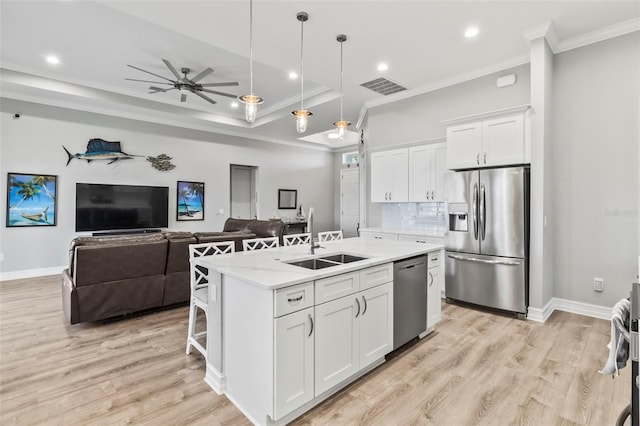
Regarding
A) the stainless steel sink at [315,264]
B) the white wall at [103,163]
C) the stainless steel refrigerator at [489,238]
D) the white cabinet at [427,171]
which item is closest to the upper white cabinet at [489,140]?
the stainless steel refrigerator at [489,238]

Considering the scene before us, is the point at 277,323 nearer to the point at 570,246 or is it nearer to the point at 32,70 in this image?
the point at 570,246

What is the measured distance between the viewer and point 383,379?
237 centimetres

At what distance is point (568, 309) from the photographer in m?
3.80

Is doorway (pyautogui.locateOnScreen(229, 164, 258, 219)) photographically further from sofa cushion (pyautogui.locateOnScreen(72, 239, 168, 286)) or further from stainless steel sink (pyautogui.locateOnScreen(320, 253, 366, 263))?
stainless steel sink (pyautogui.locateOnScreen(320, 253, 366, 263))

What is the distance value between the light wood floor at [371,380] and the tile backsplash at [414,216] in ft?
6.36

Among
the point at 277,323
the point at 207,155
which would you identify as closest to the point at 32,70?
the point at 207,155

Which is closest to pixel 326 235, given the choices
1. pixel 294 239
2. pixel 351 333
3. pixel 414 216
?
pixel 294 239

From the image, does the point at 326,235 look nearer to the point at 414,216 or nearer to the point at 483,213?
the point at 414,216

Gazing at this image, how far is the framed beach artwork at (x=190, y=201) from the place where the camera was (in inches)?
284

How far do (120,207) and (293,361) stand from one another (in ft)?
19.9

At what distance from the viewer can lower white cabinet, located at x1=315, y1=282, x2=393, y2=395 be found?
2027 mm

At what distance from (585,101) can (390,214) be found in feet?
9.95

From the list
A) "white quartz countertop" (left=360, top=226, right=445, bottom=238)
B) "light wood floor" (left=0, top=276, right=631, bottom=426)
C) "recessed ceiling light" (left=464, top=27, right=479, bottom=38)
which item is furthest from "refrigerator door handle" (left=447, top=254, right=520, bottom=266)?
"recessed ceiling light" (left=464, top=27, right=479, bottom=38)

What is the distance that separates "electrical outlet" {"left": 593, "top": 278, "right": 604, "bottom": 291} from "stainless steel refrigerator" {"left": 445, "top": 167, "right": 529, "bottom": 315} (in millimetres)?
792
